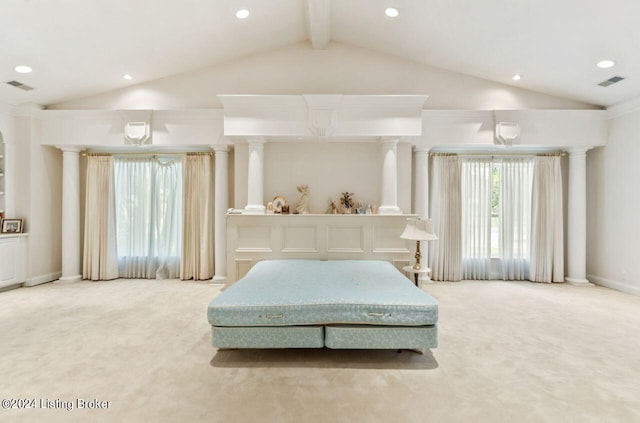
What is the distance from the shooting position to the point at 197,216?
5.06 m

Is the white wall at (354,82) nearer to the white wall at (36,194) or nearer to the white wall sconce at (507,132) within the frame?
the white wall sconce at (507,132)

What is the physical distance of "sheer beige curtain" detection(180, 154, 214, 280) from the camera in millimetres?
5008

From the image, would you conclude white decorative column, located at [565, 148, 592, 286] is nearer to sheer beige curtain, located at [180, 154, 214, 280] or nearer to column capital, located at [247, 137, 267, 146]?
column capital, located at [247, 137, 267, 146]

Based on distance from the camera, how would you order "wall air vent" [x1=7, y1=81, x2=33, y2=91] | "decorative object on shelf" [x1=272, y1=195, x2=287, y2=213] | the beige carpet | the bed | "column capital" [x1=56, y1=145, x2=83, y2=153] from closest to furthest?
the beige carpet < the bed < "wall air vent" [x1=7, y1=81, x2=33, y2=91] < "decorative object on shelf" [x1=272, y1=195, x2=287, y2=213] < "column capital" [x1=56, y1=145, x2=83, y2=153]

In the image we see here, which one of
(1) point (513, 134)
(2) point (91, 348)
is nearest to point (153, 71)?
(2) point (91, 348)

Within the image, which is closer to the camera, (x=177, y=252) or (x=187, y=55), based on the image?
(x=187, y=55)

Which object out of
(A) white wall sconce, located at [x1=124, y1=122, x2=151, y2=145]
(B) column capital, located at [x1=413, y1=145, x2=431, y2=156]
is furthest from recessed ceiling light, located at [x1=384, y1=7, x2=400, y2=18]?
(A) white wall sconce, located at [x1=124, y1=122, x2=151, y2=145]

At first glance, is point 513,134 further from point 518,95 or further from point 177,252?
point 177,252

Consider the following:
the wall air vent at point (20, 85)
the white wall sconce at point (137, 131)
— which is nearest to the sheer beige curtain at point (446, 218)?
the white wall sconce at point (137, 131)

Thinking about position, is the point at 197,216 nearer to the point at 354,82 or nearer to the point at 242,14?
the point at 242,14

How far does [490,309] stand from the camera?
362 centimetres

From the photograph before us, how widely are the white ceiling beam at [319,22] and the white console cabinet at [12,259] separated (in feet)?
16.3

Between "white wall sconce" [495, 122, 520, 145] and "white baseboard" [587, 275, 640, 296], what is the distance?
247 cm

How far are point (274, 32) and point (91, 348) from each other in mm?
4170
